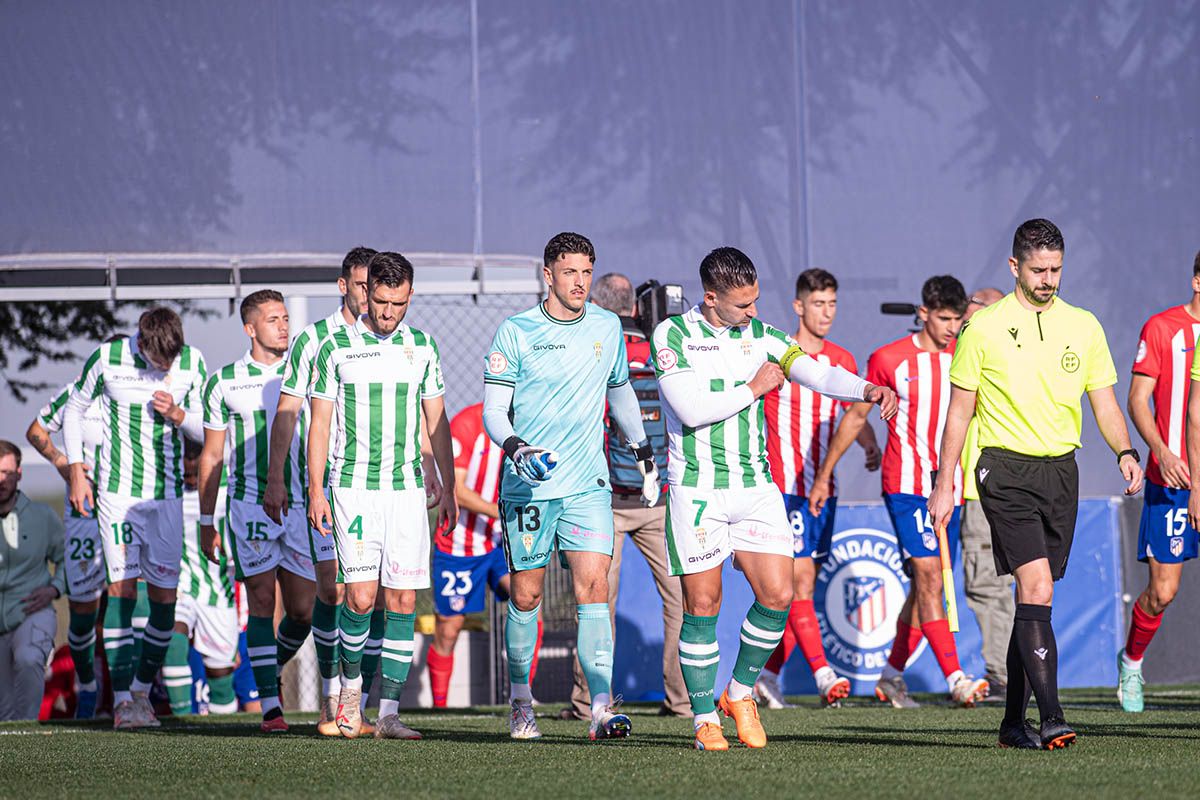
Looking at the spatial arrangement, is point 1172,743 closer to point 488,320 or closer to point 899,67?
point 488,320

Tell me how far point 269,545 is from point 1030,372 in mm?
4204

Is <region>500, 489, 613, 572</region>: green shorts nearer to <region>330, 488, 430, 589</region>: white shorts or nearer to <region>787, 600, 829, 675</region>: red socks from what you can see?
<region>330, 488, 430, 589</region>: white shorts

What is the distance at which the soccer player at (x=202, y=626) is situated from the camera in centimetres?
948

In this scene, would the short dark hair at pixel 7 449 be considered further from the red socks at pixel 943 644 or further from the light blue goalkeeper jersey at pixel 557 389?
the red socks at pixel 943 644

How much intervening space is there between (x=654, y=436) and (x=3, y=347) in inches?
323

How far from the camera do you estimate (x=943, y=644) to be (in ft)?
28.5

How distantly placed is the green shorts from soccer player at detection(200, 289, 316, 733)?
6.20ft

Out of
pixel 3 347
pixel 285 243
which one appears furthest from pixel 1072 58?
pixel 3 347

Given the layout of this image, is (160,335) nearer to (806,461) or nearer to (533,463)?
(533,463)

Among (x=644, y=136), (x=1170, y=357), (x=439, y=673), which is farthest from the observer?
(x=644, y=136)

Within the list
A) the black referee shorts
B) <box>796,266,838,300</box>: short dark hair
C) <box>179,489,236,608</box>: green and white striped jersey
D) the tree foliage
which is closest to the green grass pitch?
the black referee shorts

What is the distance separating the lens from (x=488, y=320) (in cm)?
1246

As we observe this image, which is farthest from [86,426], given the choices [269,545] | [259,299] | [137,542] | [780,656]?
[780,656]

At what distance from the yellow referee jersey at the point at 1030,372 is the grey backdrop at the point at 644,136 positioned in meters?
7.18
